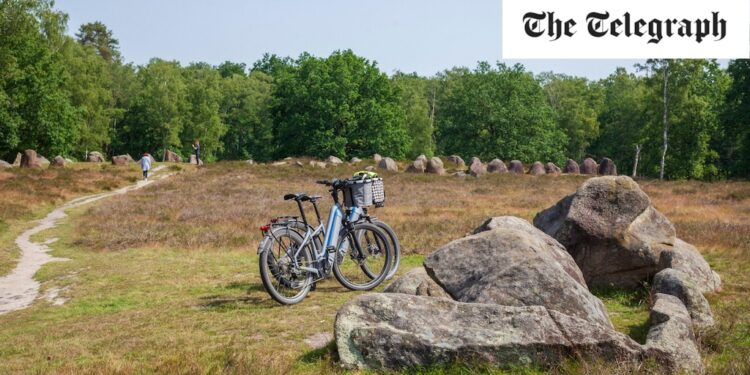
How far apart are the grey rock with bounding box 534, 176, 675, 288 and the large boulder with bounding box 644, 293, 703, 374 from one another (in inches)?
135

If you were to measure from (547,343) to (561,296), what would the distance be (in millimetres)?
1213

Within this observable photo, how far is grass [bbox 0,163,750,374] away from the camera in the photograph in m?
6.91

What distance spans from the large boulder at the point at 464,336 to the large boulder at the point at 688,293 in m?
2.39

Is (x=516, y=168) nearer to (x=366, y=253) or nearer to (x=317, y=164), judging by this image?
(x=317, y=164)

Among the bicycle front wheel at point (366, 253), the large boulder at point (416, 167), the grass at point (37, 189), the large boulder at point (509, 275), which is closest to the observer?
the large boulder at point (509, 275)

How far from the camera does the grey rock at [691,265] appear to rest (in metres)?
10.7

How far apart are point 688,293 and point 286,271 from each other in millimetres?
5851

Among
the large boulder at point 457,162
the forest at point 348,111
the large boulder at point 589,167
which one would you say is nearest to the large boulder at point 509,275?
the forest at point 348,111

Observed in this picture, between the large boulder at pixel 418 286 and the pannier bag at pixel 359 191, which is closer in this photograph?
the large boulder at pixel 418 286

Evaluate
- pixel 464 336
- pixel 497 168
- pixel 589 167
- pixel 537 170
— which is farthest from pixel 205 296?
pixel 589 167

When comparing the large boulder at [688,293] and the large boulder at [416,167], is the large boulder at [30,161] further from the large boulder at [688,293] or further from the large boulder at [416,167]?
the large boulder at [688,293]

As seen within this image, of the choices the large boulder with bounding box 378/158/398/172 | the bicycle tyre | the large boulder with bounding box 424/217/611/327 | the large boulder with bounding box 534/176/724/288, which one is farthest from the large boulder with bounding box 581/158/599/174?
the large boulder with bounding box 424/217/611/327

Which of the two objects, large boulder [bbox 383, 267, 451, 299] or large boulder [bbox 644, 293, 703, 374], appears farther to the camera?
large boulder [bbox 383, 267, 451, 299]

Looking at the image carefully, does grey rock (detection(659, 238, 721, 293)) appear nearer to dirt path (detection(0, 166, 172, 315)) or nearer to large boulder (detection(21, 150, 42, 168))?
dirt path (detection(0, 166, 172, 315))
